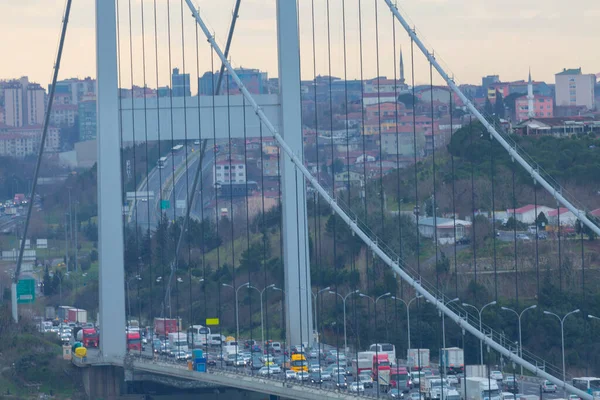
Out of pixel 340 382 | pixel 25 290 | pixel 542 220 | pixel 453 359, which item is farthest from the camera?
pixel 542 220

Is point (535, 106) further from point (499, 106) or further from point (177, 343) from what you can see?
point (177, 343)

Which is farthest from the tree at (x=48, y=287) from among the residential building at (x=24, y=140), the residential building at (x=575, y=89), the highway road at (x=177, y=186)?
the residential building at (x=575, y=89)

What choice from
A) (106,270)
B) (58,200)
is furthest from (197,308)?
(58,200)

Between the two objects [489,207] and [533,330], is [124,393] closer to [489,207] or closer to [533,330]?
[533,330]

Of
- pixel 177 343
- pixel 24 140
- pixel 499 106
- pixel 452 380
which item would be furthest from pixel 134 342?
pixel 24 140

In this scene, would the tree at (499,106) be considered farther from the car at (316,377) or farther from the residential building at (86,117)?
the car at (316,377)

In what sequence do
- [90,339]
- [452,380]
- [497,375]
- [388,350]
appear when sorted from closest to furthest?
[452,380] → [497,375] → [388,350] → [90,339]

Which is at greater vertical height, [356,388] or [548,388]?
[356,388]
